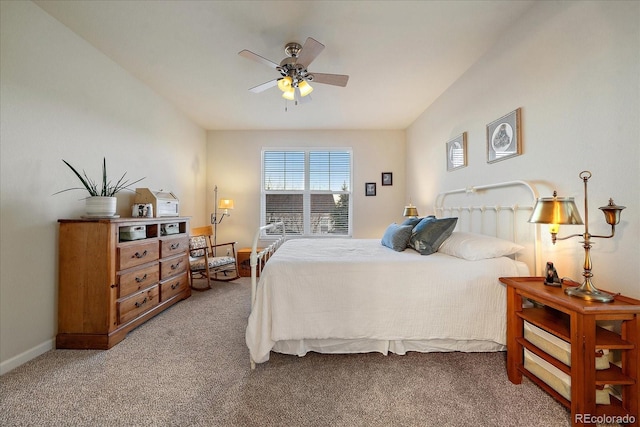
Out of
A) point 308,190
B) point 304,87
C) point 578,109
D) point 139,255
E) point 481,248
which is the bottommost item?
point 139,255

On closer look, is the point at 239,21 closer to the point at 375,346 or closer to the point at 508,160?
the point at 508,160

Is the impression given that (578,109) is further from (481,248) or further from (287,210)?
(287,210)

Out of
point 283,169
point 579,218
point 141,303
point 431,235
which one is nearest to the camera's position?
point 579,218

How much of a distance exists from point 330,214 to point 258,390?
11.5ft

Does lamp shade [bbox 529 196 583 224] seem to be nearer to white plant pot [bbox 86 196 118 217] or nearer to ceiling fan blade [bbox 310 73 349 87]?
ceiling fan blade [bbox 310 73 349 87]

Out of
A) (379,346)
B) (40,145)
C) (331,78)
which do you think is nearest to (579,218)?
(379,346)

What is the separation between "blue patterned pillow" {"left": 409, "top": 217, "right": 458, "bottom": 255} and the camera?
2.13 m

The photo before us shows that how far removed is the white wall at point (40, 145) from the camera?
1.73 metres

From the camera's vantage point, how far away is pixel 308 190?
4.80m

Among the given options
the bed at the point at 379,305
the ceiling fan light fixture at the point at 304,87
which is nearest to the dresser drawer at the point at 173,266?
the bed at the point at 379,305

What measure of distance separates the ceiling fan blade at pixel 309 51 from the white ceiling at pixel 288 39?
267 mm

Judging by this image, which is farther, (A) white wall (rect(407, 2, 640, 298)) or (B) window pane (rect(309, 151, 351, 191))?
(B) window pane (rect(309, 151, 351, 191))

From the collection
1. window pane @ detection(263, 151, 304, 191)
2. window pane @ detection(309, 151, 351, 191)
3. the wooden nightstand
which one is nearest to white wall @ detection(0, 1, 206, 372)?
window pane @ detection(263, 151, 304, 191)

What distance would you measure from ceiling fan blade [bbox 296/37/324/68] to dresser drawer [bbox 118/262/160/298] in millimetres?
2346
